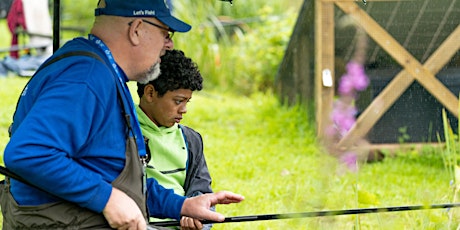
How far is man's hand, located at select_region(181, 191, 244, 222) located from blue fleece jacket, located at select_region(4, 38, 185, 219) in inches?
22.9

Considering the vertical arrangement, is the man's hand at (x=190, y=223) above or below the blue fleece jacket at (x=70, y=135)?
below

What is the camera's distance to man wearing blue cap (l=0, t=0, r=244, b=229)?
238cm

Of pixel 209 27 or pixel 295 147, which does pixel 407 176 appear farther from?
pixel 209 27

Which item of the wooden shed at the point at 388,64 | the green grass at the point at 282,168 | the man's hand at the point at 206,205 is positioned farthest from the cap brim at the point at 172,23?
the wooden shed at the point at 388,64

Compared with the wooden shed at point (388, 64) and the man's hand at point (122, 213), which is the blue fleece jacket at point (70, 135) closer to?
the man's hand at point (122, 213)

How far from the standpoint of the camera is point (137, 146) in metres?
2.68

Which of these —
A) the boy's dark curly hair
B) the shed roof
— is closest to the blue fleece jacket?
the boy's dark curly hair

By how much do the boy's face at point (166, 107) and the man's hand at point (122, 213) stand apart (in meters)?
1.02

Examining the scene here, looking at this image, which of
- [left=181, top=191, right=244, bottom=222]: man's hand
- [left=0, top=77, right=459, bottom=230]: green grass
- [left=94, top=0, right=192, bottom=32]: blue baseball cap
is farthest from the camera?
[left=0, top=77, right=459, bottom=230]: green grass

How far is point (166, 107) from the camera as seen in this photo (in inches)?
140

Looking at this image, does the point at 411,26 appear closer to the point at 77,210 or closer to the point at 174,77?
the point at 174,77

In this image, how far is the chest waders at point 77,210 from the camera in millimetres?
2564

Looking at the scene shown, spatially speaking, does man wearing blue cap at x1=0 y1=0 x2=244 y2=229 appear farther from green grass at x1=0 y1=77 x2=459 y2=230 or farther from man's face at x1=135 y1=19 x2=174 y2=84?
green grass at x1=0 y1=77 x2=459 y2=230

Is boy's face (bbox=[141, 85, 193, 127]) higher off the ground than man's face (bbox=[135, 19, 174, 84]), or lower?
lower
